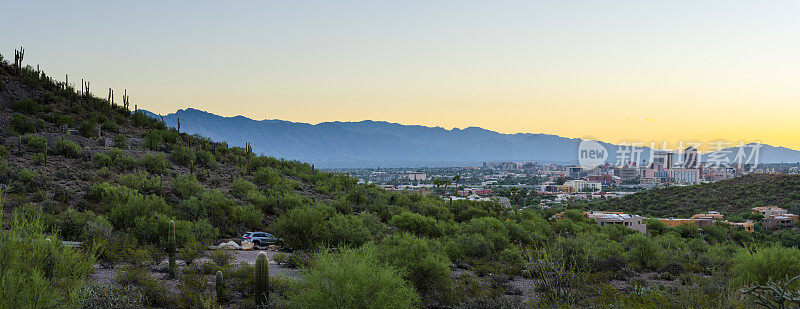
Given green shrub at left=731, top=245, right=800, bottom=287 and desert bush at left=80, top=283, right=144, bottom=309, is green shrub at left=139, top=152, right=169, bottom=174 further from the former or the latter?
green shrub at left=731, top=245, right=800, bottom=287

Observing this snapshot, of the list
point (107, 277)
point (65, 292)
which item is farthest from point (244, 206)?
point (65, 292)

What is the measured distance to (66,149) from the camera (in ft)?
104

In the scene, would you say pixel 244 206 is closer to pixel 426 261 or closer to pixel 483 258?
pixel 483 258

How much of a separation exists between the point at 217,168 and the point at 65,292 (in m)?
29.5

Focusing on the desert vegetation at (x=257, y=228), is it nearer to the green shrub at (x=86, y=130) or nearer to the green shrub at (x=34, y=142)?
the green shrub at (x=34, y=142)

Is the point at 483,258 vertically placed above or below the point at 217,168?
below

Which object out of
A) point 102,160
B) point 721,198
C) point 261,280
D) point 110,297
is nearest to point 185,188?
point 102,160

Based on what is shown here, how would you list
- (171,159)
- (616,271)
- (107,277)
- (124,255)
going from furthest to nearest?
1. (171,159)
2. (616,271)
3. (124,255)
4. (107,277)

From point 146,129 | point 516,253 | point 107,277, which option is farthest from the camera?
point 146,129

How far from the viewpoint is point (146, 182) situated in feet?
89.9

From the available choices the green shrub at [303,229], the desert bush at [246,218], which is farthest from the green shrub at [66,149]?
the green shrub at [303,229]

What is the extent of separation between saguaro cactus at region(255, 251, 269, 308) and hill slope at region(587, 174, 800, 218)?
62002mm

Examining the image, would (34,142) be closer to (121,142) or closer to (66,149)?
(66,149)

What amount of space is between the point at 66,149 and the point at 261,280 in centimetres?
2788
